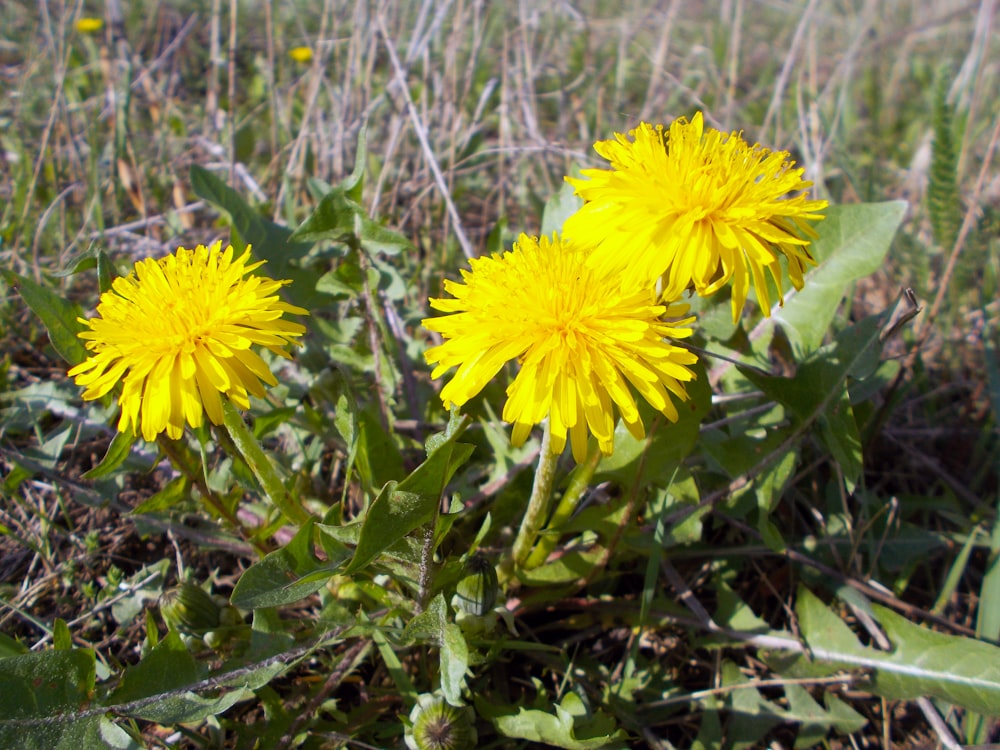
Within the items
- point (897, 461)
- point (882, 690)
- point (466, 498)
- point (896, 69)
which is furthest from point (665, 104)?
point (882, 690)

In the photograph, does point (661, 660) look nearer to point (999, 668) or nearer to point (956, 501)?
point (999, 668)

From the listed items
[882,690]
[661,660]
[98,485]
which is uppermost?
[98,485]

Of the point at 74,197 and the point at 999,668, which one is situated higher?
the point at 74,197

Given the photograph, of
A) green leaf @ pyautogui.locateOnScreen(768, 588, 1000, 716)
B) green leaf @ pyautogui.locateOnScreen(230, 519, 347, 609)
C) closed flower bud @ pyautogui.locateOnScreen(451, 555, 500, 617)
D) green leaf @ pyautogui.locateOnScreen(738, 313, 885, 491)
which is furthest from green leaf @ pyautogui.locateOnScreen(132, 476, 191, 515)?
green leaf @ pyautogui.locateOnScreen(768, 588, 1000, 716)

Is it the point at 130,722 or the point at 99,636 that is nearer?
the point at 130,722

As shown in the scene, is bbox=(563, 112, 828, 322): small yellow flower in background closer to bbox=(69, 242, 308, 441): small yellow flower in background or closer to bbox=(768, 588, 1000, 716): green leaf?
bbox=(69, 242, 308, 441): small yellow flower in background

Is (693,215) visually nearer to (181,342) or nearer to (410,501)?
(410,501)

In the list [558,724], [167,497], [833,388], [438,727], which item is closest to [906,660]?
[833,388]
